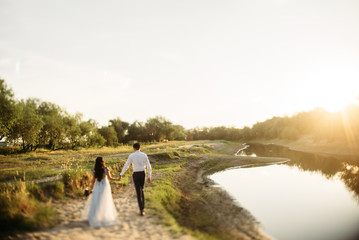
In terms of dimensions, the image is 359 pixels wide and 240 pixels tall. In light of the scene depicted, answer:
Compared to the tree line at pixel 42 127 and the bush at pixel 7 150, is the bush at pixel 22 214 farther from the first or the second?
the bush at pixel 7 150

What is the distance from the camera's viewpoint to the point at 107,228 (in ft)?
25.3

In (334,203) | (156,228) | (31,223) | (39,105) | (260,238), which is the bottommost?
(334,203)

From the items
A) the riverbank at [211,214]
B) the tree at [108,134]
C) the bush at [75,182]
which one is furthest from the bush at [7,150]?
the tree at [108,134]

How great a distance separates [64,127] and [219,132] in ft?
435

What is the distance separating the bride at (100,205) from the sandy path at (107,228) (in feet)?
0.87

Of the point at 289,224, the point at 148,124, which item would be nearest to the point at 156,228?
the point at 289,224

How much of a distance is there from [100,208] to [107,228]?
29.7 inches

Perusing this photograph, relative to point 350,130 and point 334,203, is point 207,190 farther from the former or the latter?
A: point 350,130

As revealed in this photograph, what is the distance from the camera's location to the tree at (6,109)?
98.3 feet

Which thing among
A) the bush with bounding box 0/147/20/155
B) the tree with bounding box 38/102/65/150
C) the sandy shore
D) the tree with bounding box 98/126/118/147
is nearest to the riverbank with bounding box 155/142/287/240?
the sandy shore

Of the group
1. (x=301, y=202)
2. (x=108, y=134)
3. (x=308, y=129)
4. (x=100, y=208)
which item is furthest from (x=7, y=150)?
(x=308, y=129)

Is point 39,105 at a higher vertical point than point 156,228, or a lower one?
higher

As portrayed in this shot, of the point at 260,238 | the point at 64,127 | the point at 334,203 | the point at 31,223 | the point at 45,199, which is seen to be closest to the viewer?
the point at 31,223

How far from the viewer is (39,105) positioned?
1908 inches
